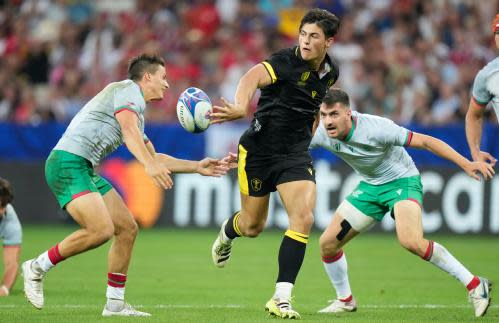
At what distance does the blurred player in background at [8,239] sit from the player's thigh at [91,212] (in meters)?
2.04

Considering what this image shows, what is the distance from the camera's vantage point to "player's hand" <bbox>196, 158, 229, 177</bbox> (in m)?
8.66

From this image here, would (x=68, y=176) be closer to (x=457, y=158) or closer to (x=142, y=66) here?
(x=142, y=66)

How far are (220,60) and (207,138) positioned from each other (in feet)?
8.87

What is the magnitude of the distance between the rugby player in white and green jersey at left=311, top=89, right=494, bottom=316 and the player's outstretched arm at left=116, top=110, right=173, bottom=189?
195 cm

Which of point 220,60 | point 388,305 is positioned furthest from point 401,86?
point 388,305

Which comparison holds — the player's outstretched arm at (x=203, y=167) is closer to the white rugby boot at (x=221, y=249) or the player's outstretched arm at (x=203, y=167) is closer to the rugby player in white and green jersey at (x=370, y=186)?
the rugby player in white and green jersey at (x=370, y=186)

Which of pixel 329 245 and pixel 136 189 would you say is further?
pixel 136 189

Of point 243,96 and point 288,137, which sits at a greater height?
point 243,96

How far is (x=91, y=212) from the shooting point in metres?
8.28

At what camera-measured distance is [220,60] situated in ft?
65.9

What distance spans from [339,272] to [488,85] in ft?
7.53

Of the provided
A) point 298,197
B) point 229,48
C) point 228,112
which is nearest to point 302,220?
point 298,197

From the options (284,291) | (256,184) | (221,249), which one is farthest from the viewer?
(221,249)

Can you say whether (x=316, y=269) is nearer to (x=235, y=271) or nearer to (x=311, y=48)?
(x=235, y=271)
